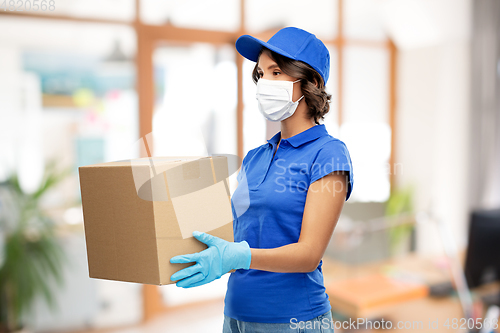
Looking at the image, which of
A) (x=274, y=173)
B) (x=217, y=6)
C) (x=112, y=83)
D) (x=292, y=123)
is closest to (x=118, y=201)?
(x=274, y=173)

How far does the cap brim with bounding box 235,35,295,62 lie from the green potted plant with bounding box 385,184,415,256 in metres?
3.03

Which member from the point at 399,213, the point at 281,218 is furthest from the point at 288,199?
the point at 399,213

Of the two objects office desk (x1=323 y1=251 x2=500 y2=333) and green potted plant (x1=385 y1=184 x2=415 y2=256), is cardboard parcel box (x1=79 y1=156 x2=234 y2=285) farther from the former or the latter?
green potted plant (x1=385 y1=184 x2=415 y2=256)

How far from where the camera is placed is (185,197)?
890mm

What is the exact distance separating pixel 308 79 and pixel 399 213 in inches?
124

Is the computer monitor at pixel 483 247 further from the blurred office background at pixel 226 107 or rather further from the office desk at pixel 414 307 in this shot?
the office desk at pixel 414 307

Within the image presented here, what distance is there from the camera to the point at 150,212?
33.2 inches

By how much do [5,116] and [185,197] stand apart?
7.52 feet

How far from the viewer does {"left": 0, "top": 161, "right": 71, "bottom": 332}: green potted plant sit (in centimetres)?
240

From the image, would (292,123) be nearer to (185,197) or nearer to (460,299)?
(185,197)

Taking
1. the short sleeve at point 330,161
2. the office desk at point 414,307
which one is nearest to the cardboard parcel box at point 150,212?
the short sleeve at point 330,161

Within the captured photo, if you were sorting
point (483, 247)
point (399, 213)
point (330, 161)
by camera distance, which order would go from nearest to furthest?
1. point (330, 161)
2. point (483, 247)
3. point (399, 213)

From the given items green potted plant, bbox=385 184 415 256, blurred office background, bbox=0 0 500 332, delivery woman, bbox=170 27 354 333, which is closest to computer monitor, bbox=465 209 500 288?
blurred office background, bbox=0 0 500 332

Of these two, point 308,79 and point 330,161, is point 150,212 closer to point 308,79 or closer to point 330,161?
point 330,161
